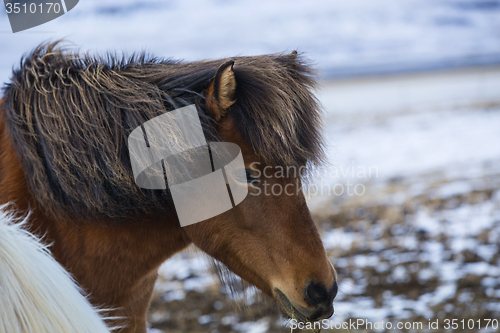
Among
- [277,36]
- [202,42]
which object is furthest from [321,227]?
[277,36]

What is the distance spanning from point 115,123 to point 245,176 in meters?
0.51

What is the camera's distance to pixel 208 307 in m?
3.64

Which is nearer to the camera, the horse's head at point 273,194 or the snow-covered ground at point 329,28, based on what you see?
the horse's head at point 273,194

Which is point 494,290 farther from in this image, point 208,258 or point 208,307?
point 208,258

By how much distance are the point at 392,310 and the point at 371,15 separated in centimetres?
5103

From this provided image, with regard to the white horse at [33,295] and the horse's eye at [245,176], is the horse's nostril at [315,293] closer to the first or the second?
the horse's eye at [245,176]

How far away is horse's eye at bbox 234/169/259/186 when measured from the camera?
1.41m

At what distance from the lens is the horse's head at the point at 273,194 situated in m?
1.38

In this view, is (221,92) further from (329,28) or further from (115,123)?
(329,28)

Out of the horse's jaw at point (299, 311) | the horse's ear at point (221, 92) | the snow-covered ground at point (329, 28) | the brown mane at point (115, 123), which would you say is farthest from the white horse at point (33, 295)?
the snow-covered ground at point (329, 28)

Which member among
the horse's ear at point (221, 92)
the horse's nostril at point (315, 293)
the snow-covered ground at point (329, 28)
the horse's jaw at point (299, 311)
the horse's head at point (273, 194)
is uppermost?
the horse's ear at point (221, 92)

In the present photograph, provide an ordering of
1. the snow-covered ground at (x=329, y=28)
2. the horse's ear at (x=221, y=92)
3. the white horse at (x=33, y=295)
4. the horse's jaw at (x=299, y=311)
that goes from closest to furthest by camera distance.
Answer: the white horse at (x=33, y=295), the horse's ear at (x=221, y=92), the horse's jaw at (x=299, y=311), the snow-covered ground at (x=329, y=28)

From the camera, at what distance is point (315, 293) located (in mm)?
1373

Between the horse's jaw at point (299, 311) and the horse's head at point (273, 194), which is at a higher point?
the horse's head at point (273, 194)
